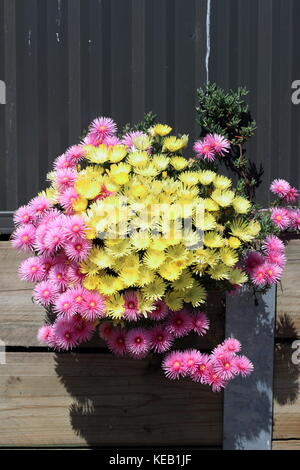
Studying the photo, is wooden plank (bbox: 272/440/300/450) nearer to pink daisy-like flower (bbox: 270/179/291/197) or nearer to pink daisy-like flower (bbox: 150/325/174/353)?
pink daisy-like flower (bbox: 150/325/174/353)

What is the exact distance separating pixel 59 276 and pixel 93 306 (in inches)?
7.4

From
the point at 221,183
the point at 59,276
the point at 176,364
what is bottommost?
the point at 176,364

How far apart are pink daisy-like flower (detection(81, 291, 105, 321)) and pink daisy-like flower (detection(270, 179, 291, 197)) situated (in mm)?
933

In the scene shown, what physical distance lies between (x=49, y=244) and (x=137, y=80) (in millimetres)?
1024

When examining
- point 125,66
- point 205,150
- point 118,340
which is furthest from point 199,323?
point 125,66

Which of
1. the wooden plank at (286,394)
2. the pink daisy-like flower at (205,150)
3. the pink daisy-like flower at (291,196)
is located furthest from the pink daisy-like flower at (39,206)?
the wooden plank at (286,394)

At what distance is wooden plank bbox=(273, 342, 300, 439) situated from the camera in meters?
2.64

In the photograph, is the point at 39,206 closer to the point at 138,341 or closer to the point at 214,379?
the point at 138,341

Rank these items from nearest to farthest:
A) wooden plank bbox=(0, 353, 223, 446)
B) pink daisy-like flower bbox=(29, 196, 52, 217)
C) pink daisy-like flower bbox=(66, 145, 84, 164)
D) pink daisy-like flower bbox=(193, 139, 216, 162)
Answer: pink daisy-like flower bbox=(29, 196, 52, 217) → pink daisy-like flower bbox=(66, 145, 84, 164) → pink daisy-like flower bbox=(193, 139, 216, 162) → wooden plank bbox=(0, 353, 223, 446)

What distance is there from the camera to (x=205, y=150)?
2.53 m

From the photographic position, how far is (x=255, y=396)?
262cm

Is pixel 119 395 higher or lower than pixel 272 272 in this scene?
lower

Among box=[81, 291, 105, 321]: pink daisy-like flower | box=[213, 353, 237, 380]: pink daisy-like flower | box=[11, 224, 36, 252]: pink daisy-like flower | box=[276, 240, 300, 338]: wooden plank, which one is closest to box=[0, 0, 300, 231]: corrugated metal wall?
box=[276, 240, 300, 338]: wooden plank
